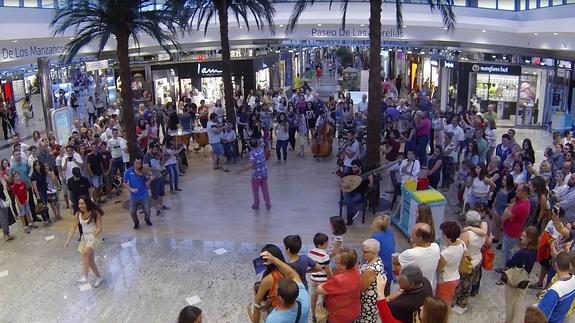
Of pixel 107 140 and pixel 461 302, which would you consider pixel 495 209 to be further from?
pixel 107 140

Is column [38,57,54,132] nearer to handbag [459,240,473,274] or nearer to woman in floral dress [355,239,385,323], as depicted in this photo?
handbag [459,240,473,274]

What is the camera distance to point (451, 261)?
564 cm

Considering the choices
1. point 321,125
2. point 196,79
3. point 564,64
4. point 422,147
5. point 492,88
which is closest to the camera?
point 422,147

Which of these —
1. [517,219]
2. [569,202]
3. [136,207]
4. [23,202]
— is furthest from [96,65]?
[569,202]

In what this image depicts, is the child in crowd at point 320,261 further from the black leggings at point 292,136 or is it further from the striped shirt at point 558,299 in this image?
the black leggings at point 292,136

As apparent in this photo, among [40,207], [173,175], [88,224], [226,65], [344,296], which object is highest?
[226,65]

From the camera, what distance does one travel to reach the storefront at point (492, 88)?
21.8 m

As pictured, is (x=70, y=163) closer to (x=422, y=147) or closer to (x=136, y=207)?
(x=136, y=207)

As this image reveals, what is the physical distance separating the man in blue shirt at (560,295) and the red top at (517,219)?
8.65ft

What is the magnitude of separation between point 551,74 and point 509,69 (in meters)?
1.60

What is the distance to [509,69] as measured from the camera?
2127 cm

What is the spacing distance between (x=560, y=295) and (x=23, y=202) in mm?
9448

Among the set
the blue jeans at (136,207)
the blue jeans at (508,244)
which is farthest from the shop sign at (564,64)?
the blue jeans at (136,207)

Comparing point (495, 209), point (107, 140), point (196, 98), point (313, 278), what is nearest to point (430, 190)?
point (495, 209)
